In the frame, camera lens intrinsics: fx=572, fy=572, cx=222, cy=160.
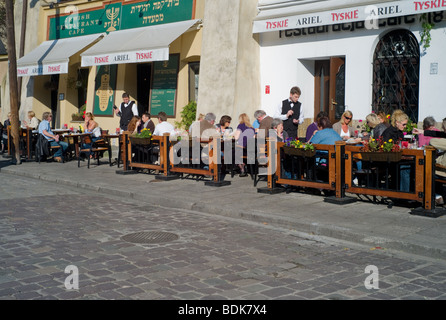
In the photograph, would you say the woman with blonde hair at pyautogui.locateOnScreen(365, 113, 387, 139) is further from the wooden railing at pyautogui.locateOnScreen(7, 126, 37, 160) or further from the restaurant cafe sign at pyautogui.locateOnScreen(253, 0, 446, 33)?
the wooden railing at pyautogui.locateOnScreen(7, 126, 37, 160)

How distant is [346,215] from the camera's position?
8.48 meters

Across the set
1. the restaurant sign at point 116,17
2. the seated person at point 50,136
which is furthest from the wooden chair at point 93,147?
the restaurant sign at point 116,17

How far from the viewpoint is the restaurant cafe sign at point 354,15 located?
11.9 meters

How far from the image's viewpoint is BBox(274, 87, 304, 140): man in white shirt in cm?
1256

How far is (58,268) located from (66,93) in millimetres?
18951

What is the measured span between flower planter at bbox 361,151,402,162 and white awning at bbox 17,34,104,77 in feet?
48.5

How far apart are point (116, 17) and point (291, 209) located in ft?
46.7

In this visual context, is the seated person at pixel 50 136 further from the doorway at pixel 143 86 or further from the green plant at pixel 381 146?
the green plant at pixel 381 146

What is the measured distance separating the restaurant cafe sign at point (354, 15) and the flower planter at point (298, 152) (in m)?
4.41

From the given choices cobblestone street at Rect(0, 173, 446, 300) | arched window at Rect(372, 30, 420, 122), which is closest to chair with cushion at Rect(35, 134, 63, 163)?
cobblestone street at Rect(0, 173, 446, 300)

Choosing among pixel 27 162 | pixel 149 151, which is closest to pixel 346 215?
pixel 149 151

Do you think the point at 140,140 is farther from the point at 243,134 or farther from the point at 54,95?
the point at 54,95
